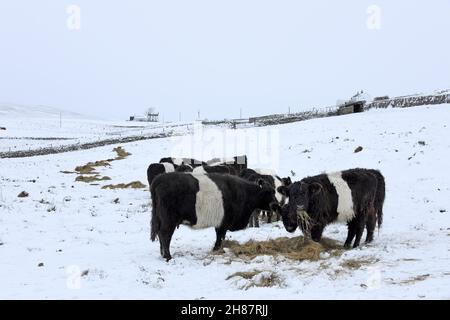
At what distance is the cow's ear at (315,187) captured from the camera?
9688 mm

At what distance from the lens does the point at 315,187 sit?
9.72 metres

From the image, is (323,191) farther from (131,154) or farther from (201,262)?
(131,154)

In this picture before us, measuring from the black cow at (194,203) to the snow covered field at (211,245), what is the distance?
0.65 meters

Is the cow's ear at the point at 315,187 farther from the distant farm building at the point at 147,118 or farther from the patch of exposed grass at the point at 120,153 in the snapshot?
the distant farm building at the point at 147,118

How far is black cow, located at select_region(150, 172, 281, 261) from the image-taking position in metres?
9.36

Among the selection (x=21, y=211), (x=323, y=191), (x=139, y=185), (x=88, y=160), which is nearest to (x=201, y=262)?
(x=323, y=191)

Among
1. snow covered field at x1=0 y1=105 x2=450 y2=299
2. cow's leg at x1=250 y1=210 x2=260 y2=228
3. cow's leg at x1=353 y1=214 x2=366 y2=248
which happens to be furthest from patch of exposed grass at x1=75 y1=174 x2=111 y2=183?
cow's leg at x1=353 y1=214 x2=366 y2=248

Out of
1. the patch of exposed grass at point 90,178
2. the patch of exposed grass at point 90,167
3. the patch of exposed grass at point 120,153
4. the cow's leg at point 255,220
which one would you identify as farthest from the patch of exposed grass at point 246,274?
the patch of exposed grass at point 120,153

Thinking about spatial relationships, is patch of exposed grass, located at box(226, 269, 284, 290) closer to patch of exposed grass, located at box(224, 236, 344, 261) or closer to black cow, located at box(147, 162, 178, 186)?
patch of exposed grass, located at box(224, 236, 344, 261)

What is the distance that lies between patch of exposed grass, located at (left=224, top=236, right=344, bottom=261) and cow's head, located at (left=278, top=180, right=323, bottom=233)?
1.39 feet

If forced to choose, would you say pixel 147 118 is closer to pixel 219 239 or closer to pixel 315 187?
pixel 219 239

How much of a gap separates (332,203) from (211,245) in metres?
2.94

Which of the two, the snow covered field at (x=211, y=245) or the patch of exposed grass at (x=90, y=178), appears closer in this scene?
the snow covered field at (x=211, y=245)

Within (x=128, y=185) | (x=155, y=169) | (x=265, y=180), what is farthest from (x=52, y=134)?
(x=265, y=180)
